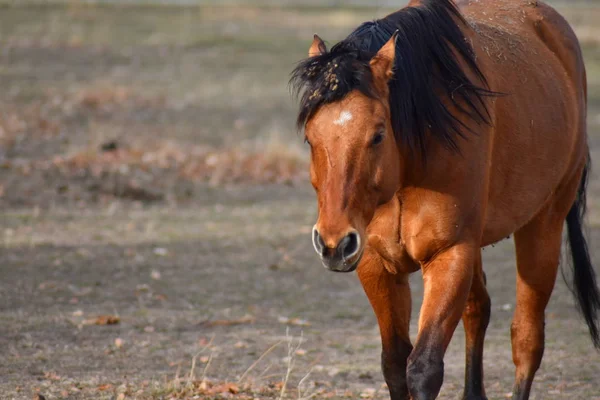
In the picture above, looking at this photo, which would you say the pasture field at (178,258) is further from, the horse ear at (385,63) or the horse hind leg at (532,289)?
the horse ear at (385,63)

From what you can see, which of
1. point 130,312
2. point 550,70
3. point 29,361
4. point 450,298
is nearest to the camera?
point 450,298

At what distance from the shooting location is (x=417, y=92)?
13.1 ft

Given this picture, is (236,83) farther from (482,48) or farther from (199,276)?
(482,48)

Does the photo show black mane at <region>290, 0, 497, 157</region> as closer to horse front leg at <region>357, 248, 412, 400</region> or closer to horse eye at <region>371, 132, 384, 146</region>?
horse eye at <region>371, 132, 384, 146</region>

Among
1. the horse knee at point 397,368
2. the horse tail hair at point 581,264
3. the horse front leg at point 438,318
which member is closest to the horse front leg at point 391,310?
the horse knee at point 397,368

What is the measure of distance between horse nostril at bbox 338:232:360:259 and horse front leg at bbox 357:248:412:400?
0.79 meters

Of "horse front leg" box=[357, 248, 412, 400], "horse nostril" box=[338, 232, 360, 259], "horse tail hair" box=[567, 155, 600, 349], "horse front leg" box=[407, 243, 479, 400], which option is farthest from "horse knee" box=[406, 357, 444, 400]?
"horse tail hair" box=[567, 155, 600, 349]

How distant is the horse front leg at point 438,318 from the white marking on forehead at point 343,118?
80 centimetres

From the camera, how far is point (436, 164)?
Result: 4086mm

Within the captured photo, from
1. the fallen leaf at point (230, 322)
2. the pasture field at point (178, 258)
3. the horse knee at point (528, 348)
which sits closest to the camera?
the horse knee at point (528, 348)

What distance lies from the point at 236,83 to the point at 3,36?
5915 mm

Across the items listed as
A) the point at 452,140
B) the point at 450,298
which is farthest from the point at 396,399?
the point at 452,140

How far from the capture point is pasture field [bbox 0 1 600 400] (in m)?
5.61

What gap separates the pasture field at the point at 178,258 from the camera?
561cm
